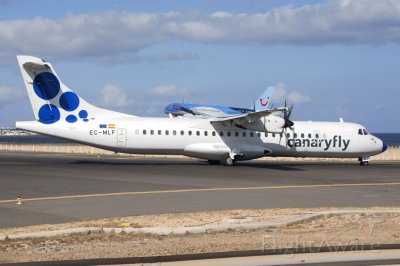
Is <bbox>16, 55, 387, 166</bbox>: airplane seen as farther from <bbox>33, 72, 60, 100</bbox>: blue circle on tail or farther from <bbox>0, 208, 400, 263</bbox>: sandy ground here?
<bbox>0, 208, 400, 263</bbox>: sandy ground

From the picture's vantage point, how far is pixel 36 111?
31.8m

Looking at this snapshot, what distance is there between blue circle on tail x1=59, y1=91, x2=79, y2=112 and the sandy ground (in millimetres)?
20248

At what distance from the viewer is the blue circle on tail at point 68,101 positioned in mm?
32156

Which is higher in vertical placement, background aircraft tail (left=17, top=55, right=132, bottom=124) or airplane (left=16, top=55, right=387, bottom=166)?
background aircraft tail (left=17, top=55, right=132, bottom=124)

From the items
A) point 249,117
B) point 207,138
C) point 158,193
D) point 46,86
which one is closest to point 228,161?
point 207,138

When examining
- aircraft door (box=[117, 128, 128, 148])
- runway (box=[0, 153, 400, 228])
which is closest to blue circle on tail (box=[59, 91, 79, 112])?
aircraft door (box=[117, 128, 128, 148])

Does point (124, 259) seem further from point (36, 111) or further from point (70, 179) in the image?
point (36, 111)

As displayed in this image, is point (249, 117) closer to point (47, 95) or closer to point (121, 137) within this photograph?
point (121, 137)

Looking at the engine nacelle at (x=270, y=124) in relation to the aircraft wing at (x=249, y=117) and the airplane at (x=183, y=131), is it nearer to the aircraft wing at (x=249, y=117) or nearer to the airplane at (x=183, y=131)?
the airplane at (x=183, y=131)

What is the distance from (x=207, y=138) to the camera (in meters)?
34.5

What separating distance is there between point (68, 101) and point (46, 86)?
59.0 inches

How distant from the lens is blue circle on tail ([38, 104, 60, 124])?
31641mm

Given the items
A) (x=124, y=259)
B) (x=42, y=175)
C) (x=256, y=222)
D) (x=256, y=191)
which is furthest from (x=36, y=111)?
(x=124, y=259)

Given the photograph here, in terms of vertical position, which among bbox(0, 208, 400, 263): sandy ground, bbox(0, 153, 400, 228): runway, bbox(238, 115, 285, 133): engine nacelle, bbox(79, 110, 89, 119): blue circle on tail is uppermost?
bbox(79, 110, 89, 119): blue circle on tail
